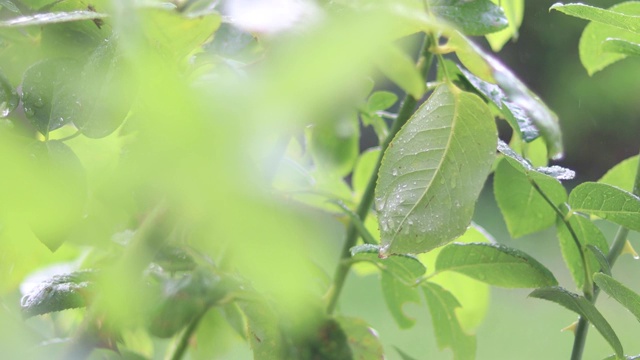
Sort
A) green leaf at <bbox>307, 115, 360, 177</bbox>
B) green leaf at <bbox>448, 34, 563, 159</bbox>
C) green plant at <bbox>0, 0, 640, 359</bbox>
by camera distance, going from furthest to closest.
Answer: green leaf at <bbox>307, 115, 360, 177</bbox> < green leaf at <bbox>448, 34, 563, 159</bbox> < green plant at <bbox>0, 0, 640, 359</bbox>

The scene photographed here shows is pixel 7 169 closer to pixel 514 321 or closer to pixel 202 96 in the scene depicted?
pixel 202 96

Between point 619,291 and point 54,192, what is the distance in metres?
0.19

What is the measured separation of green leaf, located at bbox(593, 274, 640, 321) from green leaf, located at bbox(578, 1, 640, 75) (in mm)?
126

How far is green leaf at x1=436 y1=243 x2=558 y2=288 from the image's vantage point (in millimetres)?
261

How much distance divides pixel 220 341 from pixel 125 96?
233 millimetres

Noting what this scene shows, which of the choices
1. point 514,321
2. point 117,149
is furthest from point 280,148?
point 514,321

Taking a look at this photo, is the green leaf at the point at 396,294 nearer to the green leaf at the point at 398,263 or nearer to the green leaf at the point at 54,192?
the green leaf at the point at 398,263

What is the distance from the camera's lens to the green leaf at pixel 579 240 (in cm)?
28

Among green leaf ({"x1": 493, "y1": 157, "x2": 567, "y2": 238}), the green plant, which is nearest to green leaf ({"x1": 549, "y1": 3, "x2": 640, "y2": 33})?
the green plant

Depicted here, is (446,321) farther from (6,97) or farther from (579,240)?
(6,97)

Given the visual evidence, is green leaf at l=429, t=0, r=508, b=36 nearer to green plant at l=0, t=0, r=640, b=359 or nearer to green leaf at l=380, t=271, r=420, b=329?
green plant at l=0, t=0, r=640, b=359

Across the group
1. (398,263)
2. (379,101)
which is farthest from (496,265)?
(379,101)

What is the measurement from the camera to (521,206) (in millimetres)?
343

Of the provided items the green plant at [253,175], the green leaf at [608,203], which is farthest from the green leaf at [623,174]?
the green leaf at [608,203]
